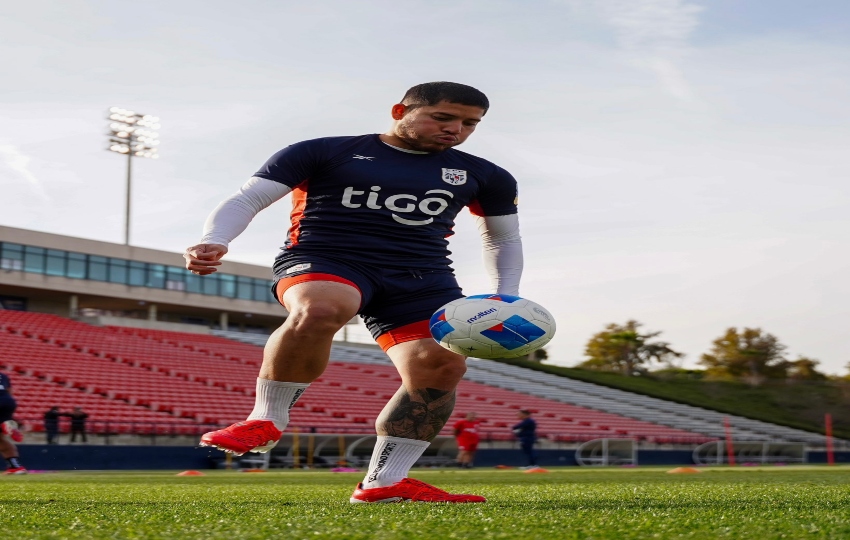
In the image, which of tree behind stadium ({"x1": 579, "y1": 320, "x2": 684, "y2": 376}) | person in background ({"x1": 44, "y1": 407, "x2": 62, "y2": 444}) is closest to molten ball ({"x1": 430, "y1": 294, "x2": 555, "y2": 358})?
person in background ({"x1": 44, "y1": 407, "x2": 62, "y2": 444})

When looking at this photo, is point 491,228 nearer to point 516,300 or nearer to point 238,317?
Answer: point 516,300

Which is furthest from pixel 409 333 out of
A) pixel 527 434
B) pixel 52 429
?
pixel 527 434

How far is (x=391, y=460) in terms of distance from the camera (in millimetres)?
4457

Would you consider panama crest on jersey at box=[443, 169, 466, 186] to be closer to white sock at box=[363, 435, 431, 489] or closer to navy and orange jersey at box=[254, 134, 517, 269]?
navy and orange jersey at box=[254, 134, 517, 269]

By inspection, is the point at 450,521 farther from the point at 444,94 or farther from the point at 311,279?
the point at 444,94

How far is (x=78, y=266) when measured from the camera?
39125mm

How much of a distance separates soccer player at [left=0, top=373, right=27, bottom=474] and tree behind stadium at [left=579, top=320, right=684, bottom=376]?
151 ft

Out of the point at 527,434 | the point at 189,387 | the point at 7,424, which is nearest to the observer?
the point at 7,424

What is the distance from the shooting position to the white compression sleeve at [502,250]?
5031 mm

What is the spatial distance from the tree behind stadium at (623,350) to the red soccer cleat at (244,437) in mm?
52879

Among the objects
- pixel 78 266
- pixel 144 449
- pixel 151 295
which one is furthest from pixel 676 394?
pixel 144 449

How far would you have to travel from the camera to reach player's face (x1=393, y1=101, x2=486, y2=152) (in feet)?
14.8

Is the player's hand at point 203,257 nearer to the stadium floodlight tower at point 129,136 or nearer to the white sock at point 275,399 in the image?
the white sock at point 275,399

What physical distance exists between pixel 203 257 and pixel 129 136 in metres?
43.2
